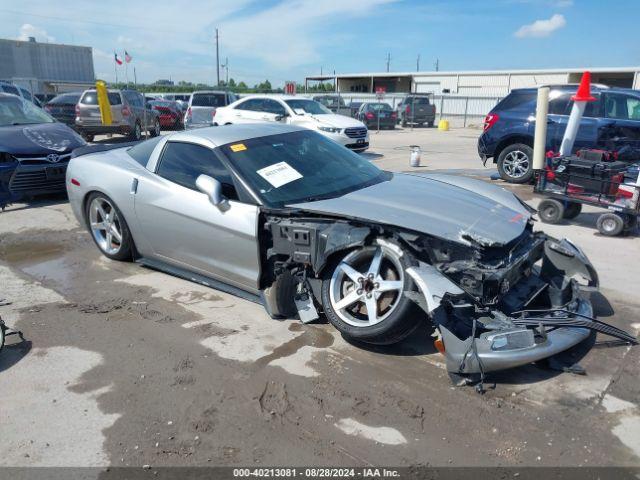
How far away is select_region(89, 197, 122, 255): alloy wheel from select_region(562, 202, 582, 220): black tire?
5.67 m

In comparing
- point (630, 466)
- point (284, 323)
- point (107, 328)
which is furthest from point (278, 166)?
point (630, 466)

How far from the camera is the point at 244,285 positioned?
4.06 m

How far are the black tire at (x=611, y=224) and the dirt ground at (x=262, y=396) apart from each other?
211cm

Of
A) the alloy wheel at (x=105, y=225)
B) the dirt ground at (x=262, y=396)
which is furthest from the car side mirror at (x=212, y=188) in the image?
the alloy wheel at (x=105, y=225)

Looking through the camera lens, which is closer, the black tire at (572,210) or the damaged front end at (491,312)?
the damaged front end at (491,312)

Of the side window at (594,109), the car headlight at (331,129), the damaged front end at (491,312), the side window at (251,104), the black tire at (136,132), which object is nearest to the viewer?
the damaged front end at (491,312)

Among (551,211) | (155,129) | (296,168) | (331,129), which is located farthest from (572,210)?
(155,129)

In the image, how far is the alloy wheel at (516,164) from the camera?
9.70 meters

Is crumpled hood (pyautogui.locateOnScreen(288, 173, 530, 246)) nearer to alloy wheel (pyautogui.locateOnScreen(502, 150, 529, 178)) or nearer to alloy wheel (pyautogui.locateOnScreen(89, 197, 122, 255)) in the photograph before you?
alloy wheel (pyautogui.locateOnScreen(89, 197, 122, 255))

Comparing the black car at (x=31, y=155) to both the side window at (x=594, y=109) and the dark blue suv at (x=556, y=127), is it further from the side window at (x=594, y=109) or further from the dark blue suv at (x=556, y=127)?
the side window at (x=594, y=109)

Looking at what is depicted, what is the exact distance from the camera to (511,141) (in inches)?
390

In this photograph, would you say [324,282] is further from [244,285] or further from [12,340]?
[12,340]

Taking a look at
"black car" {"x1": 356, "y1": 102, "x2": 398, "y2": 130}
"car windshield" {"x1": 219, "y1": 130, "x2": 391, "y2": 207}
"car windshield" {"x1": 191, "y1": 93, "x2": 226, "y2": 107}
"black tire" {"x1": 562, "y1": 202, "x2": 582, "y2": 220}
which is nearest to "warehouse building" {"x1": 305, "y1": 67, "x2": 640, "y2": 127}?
"black car" {"x1": 356, "y1": 102, "x2": 398, "y2": 130}

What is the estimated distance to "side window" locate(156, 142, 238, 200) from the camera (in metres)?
4.14
